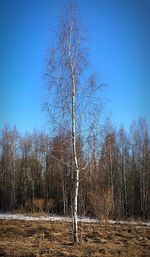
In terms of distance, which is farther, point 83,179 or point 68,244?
point 83,179

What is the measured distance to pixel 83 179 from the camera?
18.7 m

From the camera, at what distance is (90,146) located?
9133 millimetres

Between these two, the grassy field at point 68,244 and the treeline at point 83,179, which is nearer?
the grassy field at point 68,244

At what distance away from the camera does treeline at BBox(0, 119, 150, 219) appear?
58.9 feet

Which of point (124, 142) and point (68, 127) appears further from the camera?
point (124, 142)

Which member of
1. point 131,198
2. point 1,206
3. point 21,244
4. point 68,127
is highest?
point 68,127

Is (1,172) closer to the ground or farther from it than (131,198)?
farther from it

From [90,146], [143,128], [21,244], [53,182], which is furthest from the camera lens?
[53,182]

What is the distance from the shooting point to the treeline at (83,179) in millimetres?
17941

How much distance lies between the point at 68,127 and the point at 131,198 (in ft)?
54.1

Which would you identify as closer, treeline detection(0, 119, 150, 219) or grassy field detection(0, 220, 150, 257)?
grassy field detection(0, 220, 150, 257)

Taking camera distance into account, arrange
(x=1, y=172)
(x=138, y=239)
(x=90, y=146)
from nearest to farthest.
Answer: (x=138, y=239)
(x=90, y=146)
(x=1, y=172)

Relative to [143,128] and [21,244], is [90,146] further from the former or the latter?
[143,128]

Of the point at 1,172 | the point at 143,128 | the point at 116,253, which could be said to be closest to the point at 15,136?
the point at 1,172
